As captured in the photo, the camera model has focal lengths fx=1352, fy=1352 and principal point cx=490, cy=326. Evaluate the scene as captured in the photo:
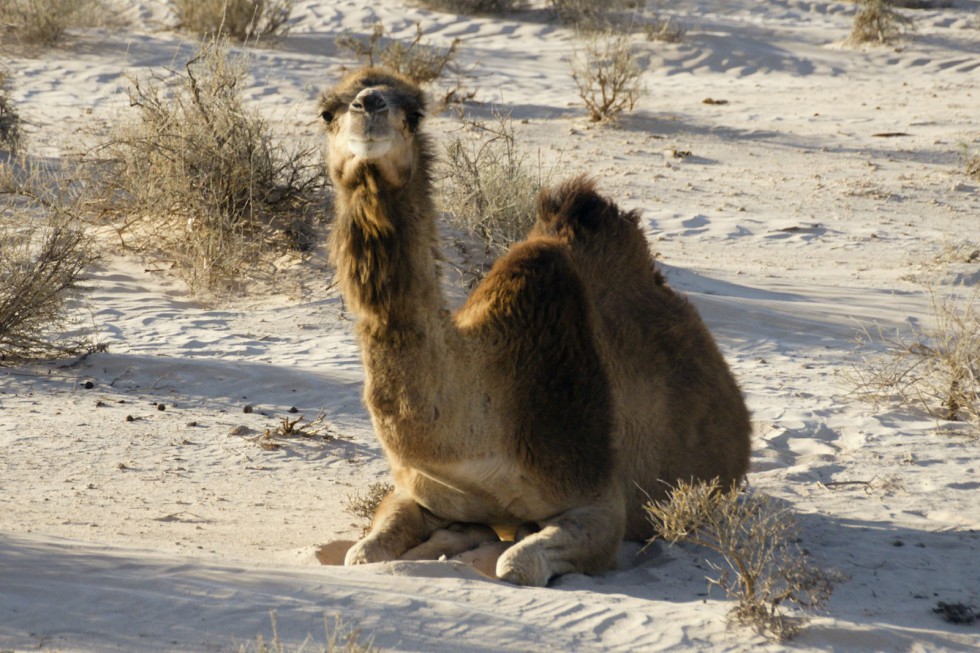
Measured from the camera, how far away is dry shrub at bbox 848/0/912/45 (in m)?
23.2

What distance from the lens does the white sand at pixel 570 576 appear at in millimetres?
4320

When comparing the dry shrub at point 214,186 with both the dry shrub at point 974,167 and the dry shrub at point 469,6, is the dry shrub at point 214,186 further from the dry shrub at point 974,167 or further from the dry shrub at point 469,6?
the dry shrub at point 469,6

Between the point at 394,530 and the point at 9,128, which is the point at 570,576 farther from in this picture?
the point at 9,128

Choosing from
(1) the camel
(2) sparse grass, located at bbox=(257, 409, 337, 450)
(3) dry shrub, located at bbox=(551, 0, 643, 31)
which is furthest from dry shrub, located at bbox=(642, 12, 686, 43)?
(1) the camel

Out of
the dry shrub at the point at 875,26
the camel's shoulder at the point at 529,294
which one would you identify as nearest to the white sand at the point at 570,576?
the camel's shoulder at the point at 529,294

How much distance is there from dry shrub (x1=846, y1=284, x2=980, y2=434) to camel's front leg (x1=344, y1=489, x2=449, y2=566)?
3808 mm

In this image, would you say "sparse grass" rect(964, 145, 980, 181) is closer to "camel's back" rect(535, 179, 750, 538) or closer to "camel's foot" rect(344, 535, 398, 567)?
"camel's back" rect(535, 179, 750, 538)

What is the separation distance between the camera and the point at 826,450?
305 inches

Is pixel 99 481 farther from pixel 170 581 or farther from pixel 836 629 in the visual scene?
pixel 836 629

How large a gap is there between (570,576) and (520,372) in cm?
85

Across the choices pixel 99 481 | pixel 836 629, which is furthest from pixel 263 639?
→ pixel 99 481

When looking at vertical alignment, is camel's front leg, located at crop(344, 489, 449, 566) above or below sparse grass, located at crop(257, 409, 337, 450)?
above

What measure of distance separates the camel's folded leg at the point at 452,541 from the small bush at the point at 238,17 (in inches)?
647

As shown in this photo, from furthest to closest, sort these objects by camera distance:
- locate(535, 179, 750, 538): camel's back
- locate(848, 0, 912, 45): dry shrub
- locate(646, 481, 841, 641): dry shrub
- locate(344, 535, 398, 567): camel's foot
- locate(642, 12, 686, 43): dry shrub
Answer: locate(848, 0, 912, 45): dry shrub, locate(642, 12, 686, 43): dry shrub, locate(535, 179, 750, 538): camel's back, locate(344, 535, 398, 567): camel's foot, locate(646, 481, 841, 641): dry shrub
